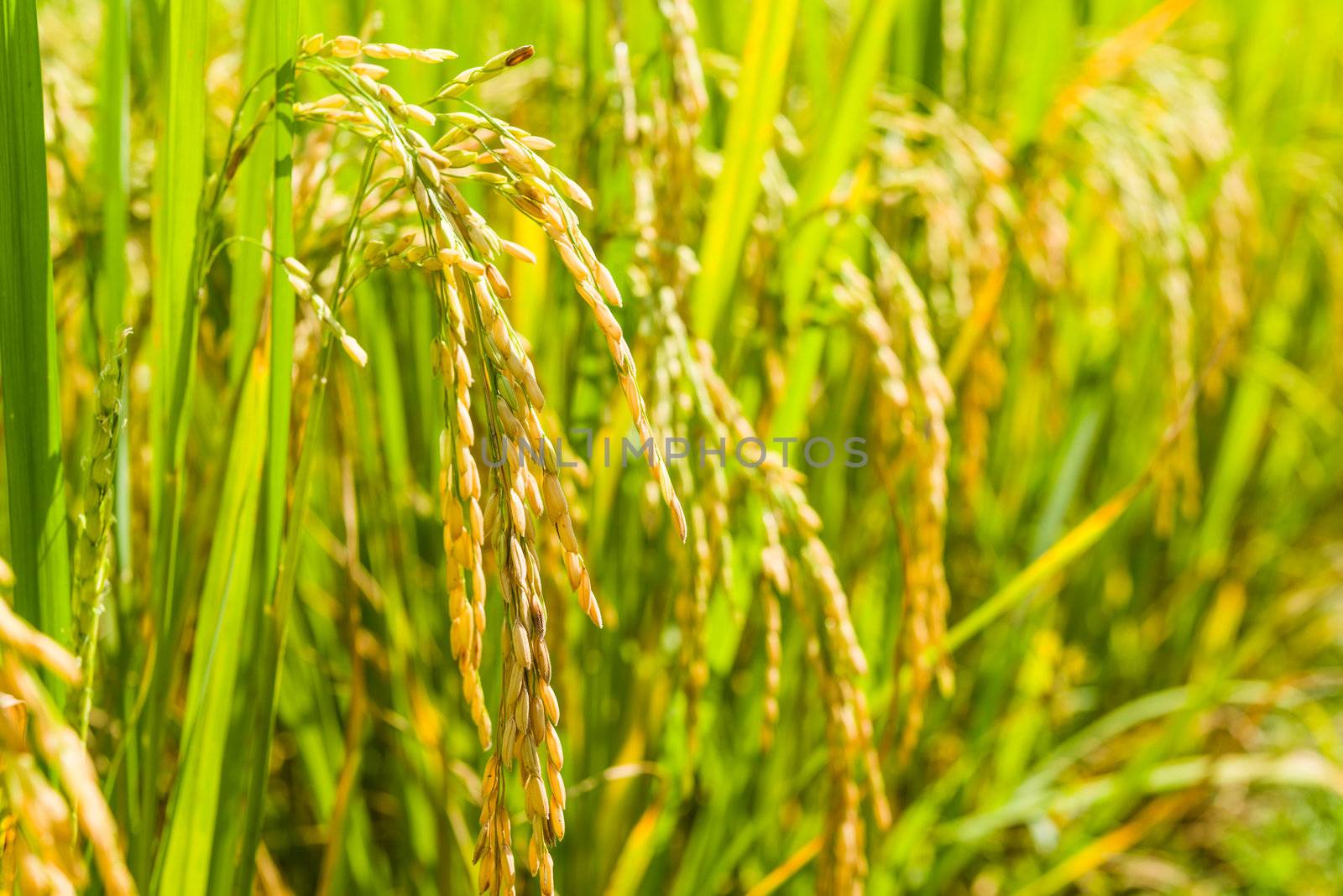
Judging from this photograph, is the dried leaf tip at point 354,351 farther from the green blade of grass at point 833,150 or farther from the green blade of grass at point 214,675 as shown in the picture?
the green blade of grass at point 833,150

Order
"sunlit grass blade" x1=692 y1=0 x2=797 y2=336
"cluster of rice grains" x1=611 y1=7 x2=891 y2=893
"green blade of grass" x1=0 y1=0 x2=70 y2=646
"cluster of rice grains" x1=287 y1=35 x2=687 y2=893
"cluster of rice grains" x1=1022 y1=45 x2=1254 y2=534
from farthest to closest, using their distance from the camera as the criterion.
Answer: "cluster of rice grains" x1=1022 y1=45 x2=1254 y2=534, "sunlit grass blade" x1=692 y1=0 x2=797 y2=336, "cluster of rice grains" x1=611 y1=7 x2=891 y2=893, "green blade of grass" x1=0 y1=0 x2=70 y2=646, "cluster of rice grains" x1=287 y1=35 x2=687 y2=893

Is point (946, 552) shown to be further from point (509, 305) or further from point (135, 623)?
point (135, 623)

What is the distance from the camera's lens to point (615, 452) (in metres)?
1.21

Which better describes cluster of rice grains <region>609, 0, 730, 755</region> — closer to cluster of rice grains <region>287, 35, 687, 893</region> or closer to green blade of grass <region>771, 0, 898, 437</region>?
green blade of grass <region>771, 0, 898, 437</region>

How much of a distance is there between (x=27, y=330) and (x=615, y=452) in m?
0.64

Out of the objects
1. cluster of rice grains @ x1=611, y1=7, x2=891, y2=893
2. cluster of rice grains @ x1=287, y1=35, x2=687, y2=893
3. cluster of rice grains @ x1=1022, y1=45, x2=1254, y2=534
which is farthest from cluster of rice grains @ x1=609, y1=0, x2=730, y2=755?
cluster of rice grains @ x1=1022, y1=45, x2=1254, y2=534

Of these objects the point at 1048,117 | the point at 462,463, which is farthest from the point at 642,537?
the point at 1048,117

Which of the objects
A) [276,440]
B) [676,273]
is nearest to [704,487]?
[676,273]

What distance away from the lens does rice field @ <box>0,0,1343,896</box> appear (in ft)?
2.23

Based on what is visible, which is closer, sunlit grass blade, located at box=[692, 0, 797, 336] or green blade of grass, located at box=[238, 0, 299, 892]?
green blade of grass, located at box=[238, 0, 299, 892]

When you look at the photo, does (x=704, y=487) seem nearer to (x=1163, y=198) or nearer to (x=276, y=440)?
(x=276, y=440)

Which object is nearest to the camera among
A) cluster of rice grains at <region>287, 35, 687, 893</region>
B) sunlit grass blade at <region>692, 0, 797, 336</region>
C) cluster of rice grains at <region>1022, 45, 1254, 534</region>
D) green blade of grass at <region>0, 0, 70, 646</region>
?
cluster of rice grains at <region>287, 35, 687, 893</region>

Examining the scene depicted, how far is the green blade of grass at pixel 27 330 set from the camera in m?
0.68

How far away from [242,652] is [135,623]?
0.25 m
